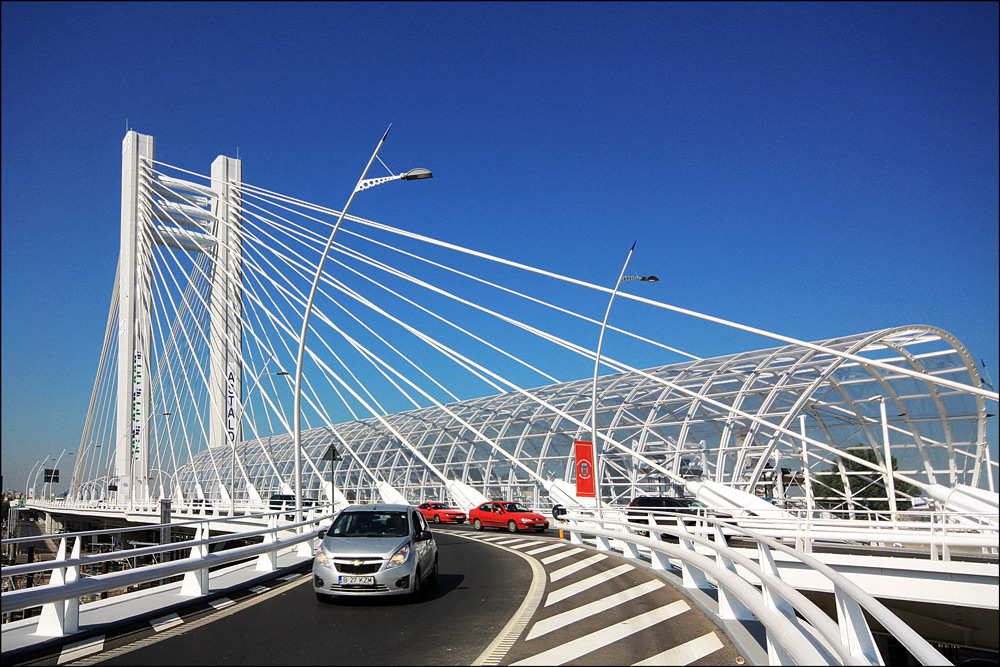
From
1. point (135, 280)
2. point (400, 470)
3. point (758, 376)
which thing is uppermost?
point (135, 280)

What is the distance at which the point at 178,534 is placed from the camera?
165 ft

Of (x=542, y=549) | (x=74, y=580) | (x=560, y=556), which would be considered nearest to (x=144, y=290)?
(x=542, y=549)

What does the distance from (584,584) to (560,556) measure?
7.01 metres

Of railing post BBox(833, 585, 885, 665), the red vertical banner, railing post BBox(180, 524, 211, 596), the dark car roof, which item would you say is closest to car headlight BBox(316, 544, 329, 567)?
railing post BBox(180, 524, 211, 596)

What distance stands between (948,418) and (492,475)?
2313cm

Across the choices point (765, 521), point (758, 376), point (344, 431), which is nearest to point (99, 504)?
point (344, 431)

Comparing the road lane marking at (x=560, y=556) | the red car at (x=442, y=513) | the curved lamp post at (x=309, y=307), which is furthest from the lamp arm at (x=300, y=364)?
the red car at (x=442, y=513)

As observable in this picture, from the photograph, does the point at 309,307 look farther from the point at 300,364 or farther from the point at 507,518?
the point at 507,518

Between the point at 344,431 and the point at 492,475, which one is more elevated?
the point at 344,431

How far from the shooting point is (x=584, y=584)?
46.2ft

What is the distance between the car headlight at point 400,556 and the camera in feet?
39.2

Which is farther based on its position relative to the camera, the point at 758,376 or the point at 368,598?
the point at 758,376

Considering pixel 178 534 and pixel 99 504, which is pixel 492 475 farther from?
pixel 99 504

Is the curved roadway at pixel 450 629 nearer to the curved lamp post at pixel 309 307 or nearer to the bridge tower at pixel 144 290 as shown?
the curved lamp post at pixel 309 307
